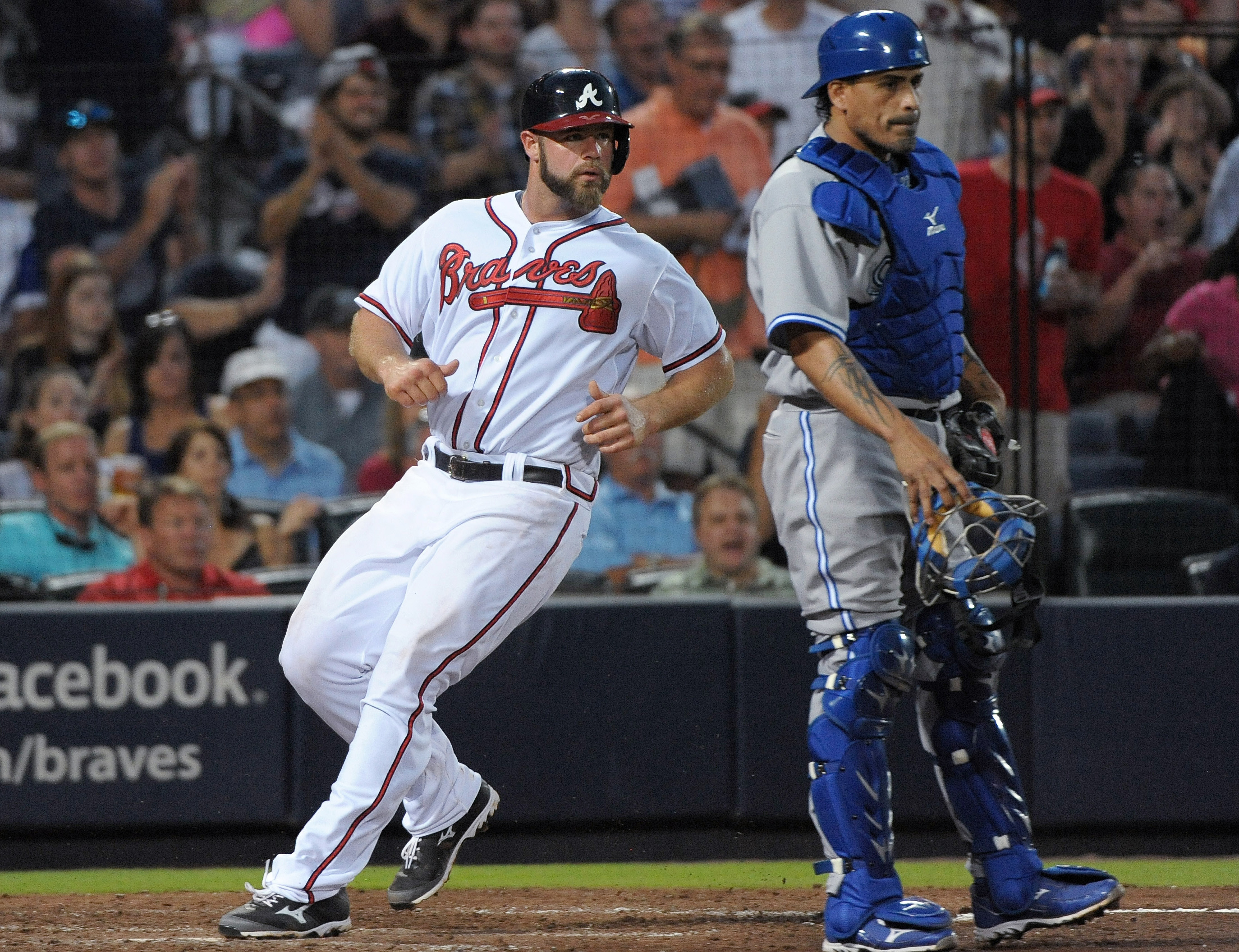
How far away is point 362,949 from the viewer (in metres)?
3.62

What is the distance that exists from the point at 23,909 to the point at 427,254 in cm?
202

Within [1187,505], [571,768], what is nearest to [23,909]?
[571,768]

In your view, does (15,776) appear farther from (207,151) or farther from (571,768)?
(207,151)

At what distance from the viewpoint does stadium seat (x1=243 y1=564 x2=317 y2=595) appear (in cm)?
599

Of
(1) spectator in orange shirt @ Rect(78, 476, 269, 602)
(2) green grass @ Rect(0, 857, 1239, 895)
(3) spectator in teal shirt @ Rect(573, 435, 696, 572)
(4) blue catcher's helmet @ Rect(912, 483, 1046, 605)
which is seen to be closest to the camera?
(4) blue catcher's helmet @ Rect(912, 483, 1046, 605)

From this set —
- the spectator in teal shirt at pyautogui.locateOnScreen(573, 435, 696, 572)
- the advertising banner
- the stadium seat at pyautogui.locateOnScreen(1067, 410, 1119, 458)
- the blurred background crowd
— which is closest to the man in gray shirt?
the blurred background crowd

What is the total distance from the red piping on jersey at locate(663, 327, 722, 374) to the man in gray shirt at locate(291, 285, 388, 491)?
3.46 metres

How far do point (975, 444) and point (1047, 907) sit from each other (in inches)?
41.5

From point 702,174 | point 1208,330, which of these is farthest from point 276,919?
point 1208,330

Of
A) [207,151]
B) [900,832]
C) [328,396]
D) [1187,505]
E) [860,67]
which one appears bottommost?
[900,832]

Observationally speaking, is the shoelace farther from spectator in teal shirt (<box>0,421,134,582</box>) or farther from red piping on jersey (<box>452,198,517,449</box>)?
spectator in teal shirt (<box>0,421,134,582</box>)

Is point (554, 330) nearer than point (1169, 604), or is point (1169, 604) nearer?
point (554, 330)

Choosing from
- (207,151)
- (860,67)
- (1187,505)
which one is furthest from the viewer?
(207,151)

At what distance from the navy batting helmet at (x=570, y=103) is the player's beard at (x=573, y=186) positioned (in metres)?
0.09
